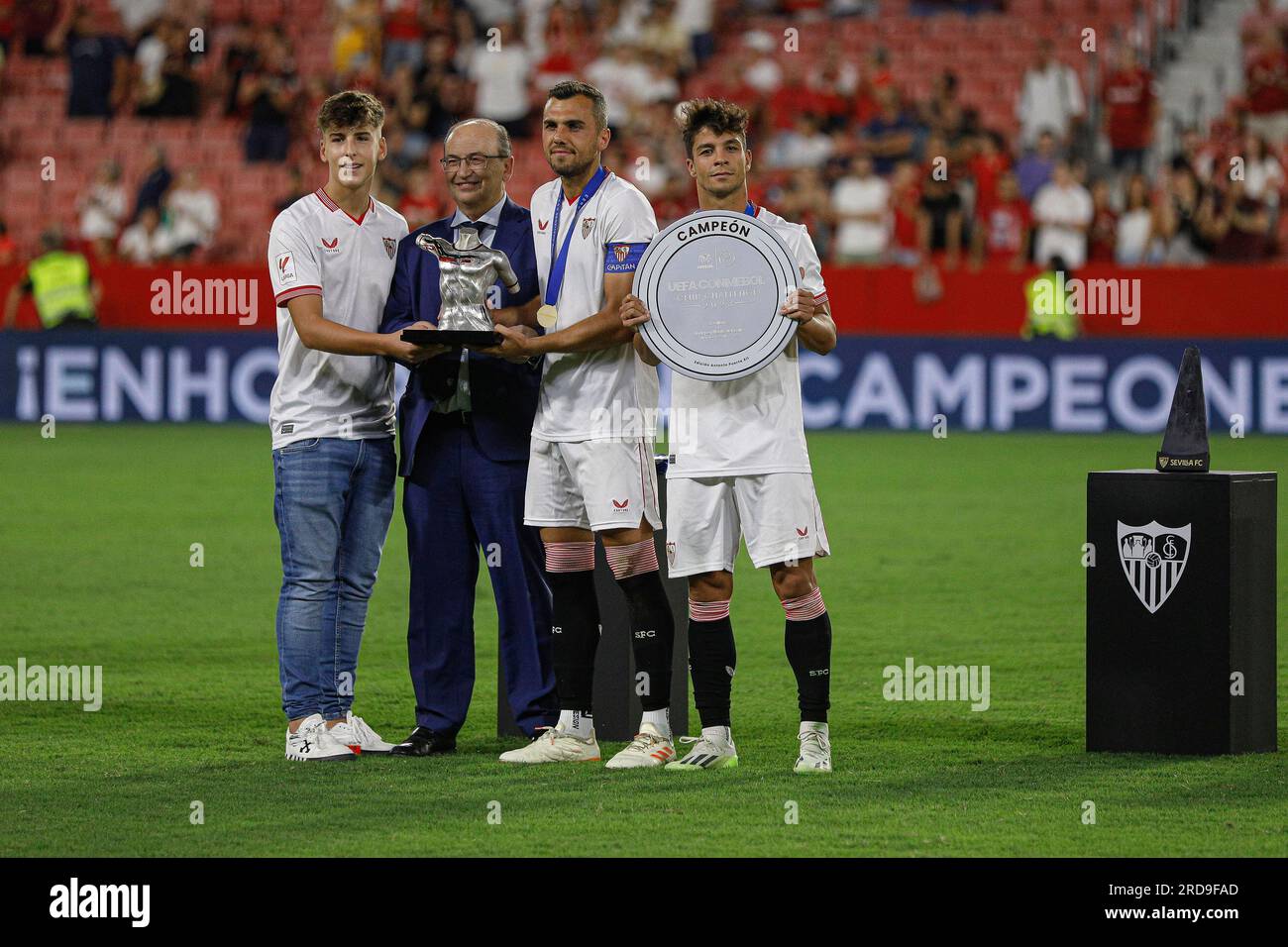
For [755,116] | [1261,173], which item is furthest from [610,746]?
[755,116]

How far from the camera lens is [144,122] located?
24.0 meters

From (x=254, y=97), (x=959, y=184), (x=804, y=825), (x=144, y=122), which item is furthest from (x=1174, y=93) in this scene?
(x=804, y=825)

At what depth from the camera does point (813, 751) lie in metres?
6.24

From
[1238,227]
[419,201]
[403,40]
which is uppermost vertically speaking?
[403,40]

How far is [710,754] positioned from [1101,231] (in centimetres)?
1422

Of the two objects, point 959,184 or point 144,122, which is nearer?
point 959,184

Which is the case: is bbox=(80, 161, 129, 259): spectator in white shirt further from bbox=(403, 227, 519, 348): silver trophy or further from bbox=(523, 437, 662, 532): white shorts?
bbox=(523, 437, 662, 532): white shorts

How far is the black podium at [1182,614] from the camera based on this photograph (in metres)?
6.42

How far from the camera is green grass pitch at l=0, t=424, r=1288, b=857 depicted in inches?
211

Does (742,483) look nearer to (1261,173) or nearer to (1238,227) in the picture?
(1238,227)

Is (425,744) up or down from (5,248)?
down

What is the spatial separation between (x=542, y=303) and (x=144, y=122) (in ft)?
61.9
